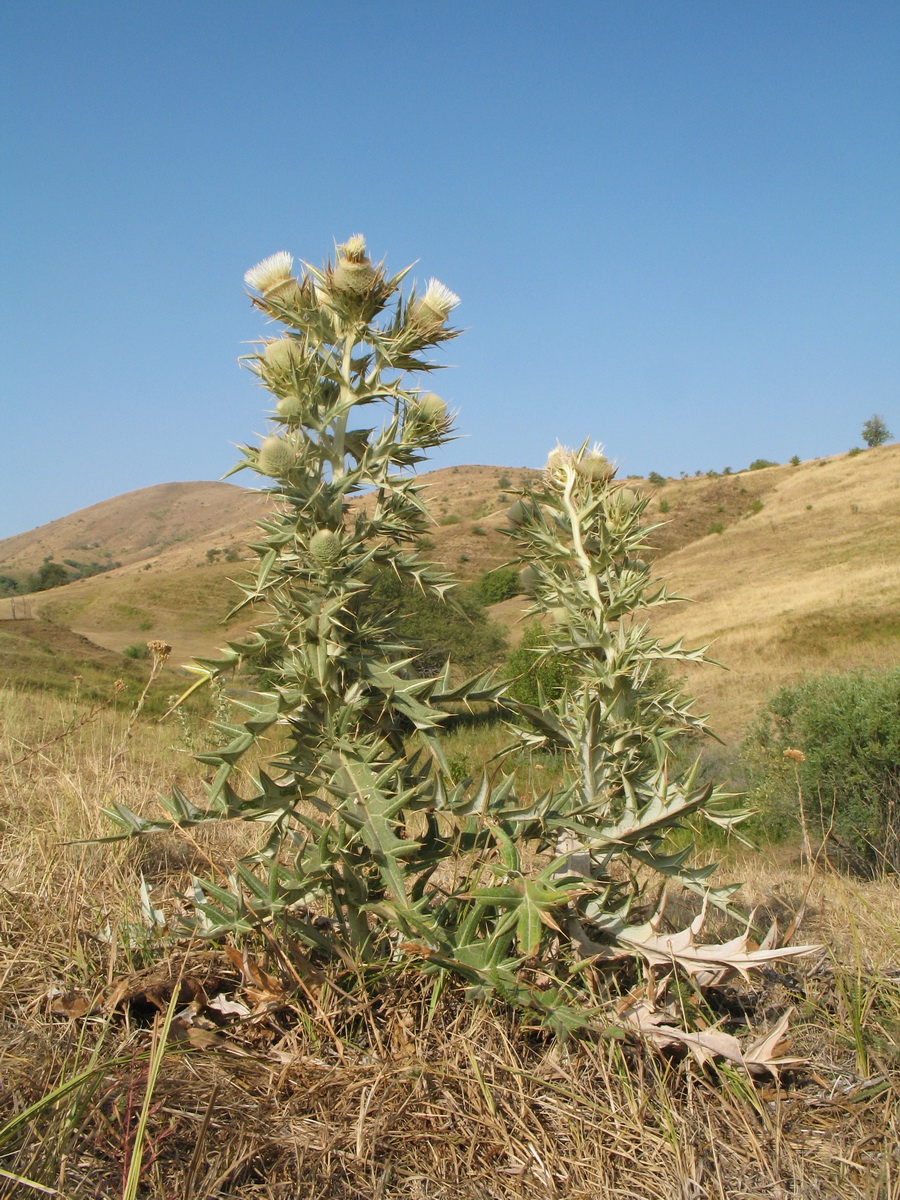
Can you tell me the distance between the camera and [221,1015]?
96.5 inches

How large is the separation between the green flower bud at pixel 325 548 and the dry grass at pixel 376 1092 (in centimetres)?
102

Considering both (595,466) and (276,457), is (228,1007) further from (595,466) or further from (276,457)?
(595,466)

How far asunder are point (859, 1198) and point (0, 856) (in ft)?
11.1

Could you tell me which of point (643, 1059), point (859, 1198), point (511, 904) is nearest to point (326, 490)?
point (511, 904)

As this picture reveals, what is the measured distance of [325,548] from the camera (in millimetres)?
2561

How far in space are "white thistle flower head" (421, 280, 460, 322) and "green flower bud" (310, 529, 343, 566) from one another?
40.9 inches

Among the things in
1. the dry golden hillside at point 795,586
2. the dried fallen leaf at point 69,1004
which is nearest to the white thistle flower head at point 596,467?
the dried fallen leaf at point 69,1004

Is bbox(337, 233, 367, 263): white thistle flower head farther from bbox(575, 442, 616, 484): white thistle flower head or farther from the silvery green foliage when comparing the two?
bbox(575, 442, 616, 484): white thistle flower head

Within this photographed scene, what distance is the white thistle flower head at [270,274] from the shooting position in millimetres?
2867

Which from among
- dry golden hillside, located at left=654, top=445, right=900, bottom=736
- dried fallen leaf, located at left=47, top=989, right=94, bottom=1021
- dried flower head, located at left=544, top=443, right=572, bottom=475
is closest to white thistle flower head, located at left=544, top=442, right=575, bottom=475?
dried flower head, located at left=544, top=443, right=572, bottom=475

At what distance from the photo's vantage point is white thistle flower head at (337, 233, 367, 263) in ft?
8.98

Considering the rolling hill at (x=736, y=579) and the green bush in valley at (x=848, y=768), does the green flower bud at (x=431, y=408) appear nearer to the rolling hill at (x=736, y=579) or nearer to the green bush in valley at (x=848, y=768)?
the rolling hill at (x=736, y=579)

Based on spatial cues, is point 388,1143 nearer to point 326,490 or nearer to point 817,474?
point 326,490

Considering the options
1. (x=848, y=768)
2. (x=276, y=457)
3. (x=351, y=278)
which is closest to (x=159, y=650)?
(x=276, y=457)
